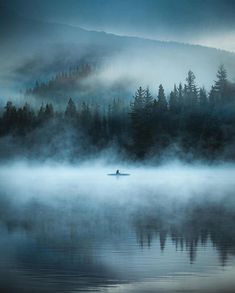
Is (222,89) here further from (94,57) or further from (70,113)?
(94,57)

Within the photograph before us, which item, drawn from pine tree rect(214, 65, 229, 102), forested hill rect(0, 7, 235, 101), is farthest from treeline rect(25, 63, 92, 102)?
pine tree rect(214, 65, 229, 102)

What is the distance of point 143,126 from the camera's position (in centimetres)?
4959

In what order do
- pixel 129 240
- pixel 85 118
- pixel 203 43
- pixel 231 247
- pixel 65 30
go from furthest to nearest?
pixel 65 30, pixel 203 43, pixel 85 118, pixel 129 240, pixel 231 247

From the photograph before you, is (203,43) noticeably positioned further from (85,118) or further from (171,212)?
(171,212)

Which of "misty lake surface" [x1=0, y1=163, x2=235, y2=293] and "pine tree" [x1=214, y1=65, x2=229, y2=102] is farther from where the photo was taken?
"pine tree" [x1=214, y1=65, x2=229, y2=102]

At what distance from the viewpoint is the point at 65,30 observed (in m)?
90.6

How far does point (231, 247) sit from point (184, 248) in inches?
26.0

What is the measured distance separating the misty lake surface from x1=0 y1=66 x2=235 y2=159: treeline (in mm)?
28618

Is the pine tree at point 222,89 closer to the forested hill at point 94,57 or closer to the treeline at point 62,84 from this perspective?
the forested hill at point 94,57

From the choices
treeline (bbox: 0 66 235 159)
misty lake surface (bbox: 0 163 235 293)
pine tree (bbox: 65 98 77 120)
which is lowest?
misty lake surface (bbox: 0 163 235 293)

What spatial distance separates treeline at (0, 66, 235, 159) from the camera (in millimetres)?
46094

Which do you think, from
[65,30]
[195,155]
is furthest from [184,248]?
[65,30]

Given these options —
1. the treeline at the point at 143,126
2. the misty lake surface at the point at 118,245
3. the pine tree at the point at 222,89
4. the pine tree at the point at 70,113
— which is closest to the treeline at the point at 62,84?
the pine tree at the point at 70,113

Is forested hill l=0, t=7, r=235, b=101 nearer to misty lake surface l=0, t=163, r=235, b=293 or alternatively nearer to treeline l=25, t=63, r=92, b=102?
treeline l=25, t=63, r=92, b=102
